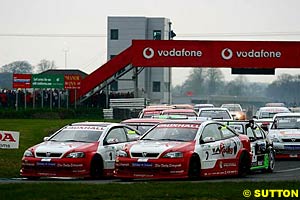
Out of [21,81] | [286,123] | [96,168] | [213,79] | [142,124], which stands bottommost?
[96,168]

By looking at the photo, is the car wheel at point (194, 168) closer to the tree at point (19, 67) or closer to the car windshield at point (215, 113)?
the car windshield at point (215, 113)

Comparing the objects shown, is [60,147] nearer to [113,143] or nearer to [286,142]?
[113,143]

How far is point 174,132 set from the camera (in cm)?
2084

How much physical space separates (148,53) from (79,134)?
33337 millimetres

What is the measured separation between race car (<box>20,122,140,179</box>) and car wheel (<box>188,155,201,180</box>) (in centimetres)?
251

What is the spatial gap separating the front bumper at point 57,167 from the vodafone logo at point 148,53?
3467cm

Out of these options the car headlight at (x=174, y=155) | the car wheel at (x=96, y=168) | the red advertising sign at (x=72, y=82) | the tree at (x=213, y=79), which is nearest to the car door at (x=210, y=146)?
the car headlight at (x=174, y=155)

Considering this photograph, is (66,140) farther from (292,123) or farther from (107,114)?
(107,114)

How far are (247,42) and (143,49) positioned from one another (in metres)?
6.10

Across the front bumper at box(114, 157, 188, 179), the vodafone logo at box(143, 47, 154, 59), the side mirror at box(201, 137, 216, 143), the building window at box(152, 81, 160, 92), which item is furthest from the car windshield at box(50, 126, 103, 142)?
the building window at box(152, 81, 160, 92)

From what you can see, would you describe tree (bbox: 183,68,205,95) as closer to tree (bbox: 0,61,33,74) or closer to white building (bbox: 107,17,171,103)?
tree (bbox: 0,61,33,74)

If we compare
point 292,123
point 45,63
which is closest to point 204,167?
point 292,123

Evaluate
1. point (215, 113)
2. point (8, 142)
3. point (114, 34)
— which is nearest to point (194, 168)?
point (8, 142)

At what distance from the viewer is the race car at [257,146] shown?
23031mm
